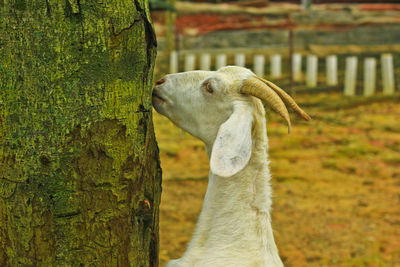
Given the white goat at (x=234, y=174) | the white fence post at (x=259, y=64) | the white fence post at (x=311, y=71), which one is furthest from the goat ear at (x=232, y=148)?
the white fence post at (x=311, y=71)

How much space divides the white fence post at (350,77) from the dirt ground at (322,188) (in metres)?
1.26

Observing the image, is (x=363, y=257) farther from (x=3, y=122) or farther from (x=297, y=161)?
(x=3, y=122)

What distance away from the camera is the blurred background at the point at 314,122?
17.7 feet

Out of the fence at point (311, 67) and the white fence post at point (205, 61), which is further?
the fence at point (311, 67)

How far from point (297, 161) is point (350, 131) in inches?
86.8

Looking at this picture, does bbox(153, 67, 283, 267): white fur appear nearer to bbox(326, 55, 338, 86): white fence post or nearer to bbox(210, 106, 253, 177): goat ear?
bbox(210, 106, 253, 177): goat ear

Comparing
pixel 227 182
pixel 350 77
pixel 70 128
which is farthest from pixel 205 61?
pixel 70 128

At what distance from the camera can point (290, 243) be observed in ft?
16.9

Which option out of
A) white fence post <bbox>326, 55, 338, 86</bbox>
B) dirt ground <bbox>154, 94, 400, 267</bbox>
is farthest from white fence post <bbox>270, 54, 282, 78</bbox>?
dirt ground <bbox>154, 94, 400, 267</bbox>

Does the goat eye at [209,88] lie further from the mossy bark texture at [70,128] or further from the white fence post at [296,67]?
the white fence post at [296,67]

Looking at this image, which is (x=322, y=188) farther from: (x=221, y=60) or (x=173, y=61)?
(x=173, y=61)

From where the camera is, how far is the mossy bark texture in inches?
81.5

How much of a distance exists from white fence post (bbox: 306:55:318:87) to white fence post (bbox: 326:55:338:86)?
12.3 inches

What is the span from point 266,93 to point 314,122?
797cm
